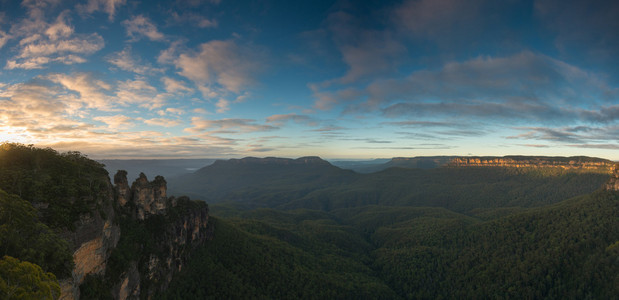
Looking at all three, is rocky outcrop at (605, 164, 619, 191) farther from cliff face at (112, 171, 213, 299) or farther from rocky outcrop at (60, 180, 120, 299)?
rocky outcrop at (60, 180, 120, 299)

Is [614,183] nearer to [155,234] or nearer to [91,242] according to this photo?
[155,234]

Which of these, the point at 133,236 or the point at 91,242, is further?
the point at 133,236

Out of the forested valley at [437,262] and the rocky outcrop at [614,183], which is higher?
the rocky outcrop at [614,183]

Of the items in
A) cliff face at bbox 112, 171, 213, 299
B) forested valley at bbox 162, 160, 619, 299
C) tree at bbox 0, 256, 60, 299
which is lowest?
forested valley at bbox 162, 160, 619, 299

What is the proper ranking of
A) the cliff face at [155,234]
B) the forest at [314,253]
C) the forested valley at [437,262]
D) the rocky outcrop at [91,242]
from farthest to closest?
1. the forested valley at [437,262]
2. the cliff face at [155,234]
3. the rocky outcrop at [91,242]
4. the forest at [314,253]

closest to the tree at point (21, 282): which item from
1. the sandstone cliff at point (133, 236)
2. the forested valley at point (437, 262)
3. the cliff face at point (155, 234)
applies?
the sandstone cliff at point (133, 236)

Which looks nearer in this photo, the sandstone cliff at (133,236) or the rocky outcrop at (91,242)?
the rocky outcrop at (91,242)

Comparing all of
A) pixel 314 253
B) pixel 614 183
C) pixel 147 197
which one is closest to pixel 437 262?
pixel 314 253

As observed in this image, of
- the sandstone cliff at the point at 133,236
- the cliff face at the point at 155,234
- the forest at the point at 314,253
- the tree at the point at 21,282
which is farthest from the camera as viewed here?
the cliff face at the point at 155,234

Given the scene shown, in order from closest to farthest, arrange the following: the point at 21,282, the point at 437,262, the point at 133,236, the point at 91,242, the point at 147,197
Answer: the point at 21,282, the point at 91,242, the point at 133,236, the point at 147,197, the point at 437,262

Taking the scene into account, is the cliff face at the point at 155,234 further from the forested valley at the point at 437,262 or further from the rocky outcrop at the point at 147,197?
the forested valley at the point at 437,262

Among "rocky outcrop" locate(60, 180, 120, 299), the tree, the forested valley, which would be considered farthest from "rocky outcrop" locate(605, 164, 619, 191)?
"rocky outcrop" locate(60, 180, 120, 299)
